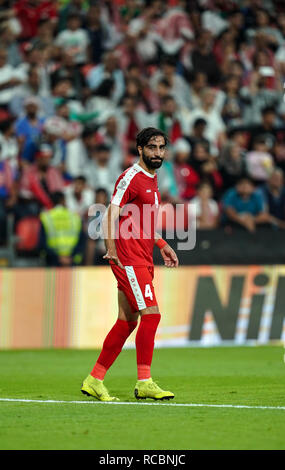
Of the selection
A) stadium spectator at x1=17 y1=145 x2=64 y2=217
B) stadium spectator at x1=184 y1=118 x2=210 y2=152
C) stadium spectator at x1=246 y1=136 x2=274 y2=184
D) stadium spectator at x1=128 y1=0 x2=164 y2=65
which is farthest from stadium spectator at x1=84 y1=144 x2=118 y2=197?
stadium spectator at x1=128 y1=0 x2=164 y2=65

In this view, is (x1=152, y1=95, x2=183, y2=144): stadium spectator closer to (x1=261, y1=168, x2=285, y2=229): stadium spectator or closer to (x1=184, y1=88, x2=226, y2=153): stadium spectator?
(x1=184, y1=88, x2=226, y2=153): stadium spectator

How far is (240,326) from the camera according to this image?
16.1 metres

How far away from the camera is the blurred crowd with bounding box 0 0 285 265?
57.0 feet

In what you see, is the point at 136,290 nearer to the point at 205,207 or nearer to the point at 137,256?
the point at 137,256

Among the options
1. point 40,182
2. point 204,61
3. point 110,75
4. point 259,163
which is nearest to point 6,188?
point 40,182

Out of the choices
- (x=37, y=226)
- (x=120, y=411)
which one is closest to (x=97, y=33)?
(x=37, y=226)

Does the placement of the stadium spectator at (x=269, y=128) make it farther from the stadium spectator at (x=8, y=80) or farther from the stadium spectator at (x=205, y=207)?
the stadium spectator at (x=8, y=80)

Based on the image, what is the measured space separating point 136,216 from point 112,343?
115cm

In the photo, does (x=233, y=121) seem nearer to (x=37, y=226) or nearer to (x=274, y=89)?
(x=274, y=89)

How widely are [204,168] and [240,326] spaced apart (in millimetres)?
3707

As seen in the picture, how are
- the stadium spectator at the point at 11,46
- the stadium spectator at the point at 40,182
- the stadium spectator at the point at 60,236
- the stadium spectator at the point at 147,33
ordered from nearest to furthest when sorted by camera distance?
1. the stadium spectator at the point at 60,236
2. the stadium spectator at the point at 40,182
3. the stadium spectator at the point at 11,46
4. the stadium spectator at the point at 147,33

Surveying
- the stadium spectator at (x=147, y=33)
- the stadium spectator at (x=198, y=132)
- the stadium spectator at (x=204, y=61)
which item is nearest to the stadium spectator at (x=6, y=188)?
the stadium spectator at (x=198, y=132)

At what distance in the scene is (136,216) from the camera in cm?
885

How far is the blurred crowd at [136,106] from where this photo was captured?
1738cm
